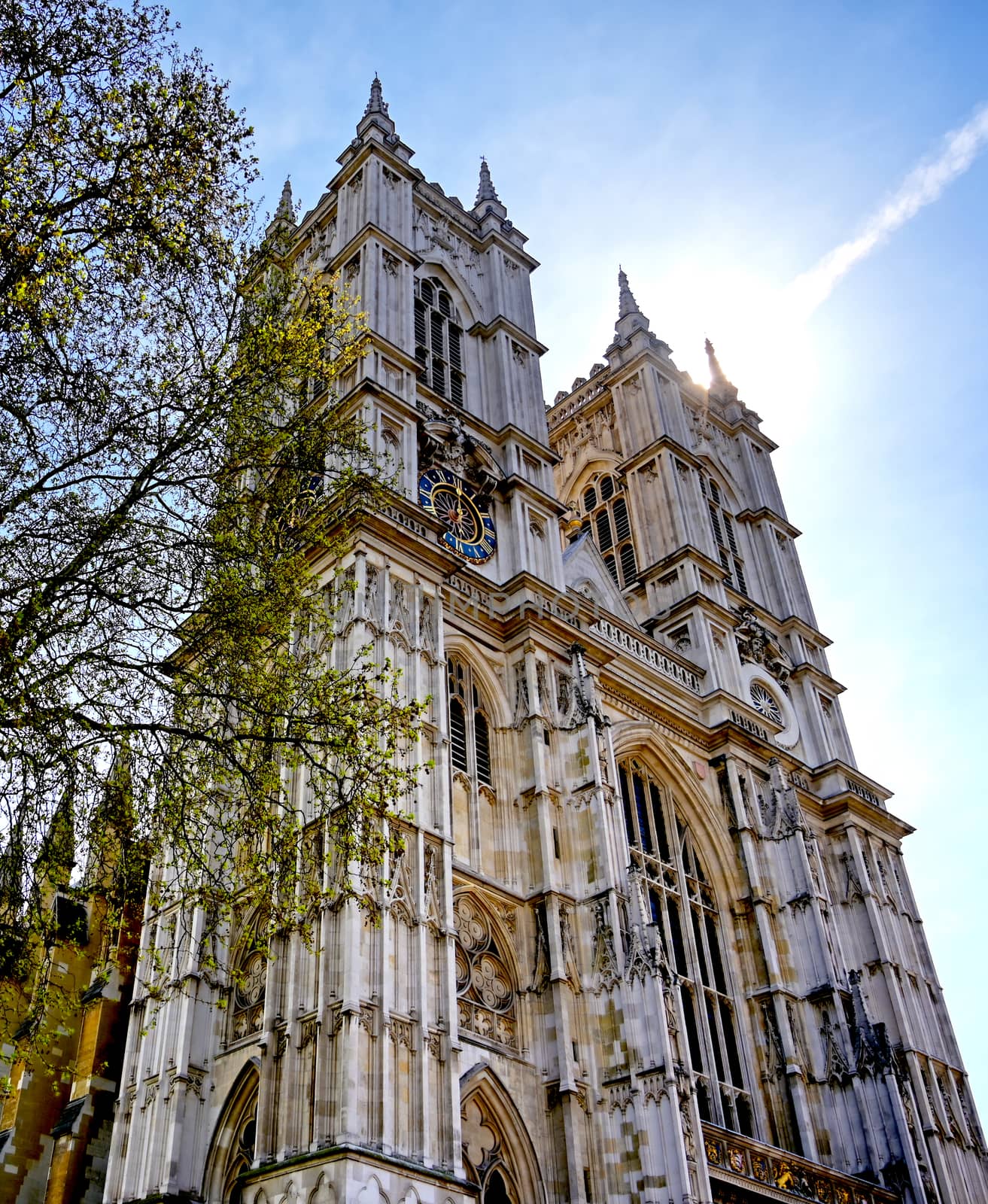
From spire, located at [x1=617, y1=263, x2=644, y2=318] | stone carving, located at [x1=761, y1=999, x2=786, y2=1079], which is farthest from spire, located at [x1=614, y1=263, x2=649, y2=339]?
stone carving, located at [x1=761, y1=999, x2=786, y2=1079]

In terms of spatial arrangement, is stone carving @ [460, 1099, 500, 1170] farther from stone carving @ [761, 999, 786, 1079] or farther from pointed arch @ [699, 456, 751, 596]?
pointed arch @ [699, 456, 751, 596]

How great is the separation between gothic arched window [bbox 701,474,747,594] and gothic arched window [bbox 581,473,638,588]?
2.54 meters

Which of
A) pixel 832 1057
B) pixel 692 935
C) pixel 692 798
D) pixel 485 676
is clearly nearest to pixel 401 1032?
pixel 485 676

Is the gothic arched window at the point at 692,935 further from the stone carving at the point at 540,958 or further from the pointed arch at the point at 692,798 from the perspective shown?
the stone carving at the point at 540,958

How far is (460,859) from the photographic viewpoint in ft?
71.0

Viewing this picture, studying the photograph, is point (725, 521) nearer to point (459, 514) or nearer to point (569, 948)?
point (459, 514)

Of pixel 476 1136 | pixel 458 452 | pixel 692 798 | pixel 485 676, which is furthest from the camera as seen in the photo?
pixel 458 452

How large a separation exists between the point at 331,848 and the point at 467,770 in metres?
5.21

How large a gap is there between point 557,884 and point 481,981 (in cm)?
236

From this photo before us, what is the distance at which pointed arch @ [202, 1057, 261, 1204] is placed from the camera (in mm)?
18375

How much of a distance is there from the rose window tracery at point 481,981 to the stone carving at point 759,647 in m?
14.7

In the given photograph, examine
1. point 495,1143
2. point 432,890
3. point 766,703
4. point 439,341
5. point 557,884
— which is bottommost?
point 495,1143

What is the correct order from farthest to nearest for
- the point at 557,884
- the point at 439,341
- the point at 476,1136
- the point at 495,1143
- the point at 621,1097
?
the point at 439,341
the point at 557,884
the point at 621,1097
the point at 495,1143
the point at 476,1136

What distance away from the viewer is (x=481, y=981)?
805 inches
